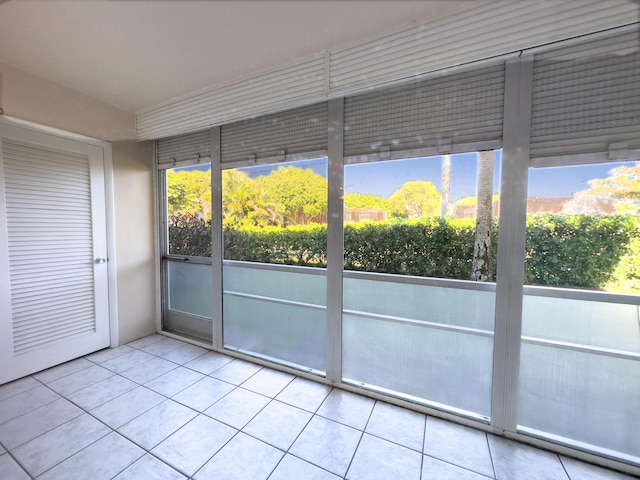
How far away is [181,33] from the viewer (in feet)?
5.72

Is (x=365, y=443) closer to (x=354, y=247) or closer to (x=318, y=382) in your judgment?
(x=318, y=382)

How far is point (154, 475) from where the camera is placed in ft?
4.72

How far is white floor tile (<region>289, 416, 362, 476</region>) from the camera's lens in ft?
5.03

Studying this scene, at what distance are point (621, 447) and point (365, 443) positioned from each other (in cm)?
159

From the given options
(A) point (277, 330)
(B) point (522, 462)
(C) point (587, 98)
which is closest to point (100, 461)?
(A) point (277, 330)

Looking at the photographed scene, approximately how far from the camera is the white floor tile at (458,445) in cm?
153

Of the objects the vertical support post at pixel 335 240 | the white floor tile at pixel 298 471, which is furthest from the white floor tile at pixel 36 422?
the vertical support post at pixel 335 240

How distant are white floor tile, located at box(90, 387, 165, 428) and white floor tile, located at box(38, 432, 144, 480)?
0.18m

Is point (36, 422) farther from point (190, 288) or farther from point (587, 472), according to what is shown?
point (587, 472)

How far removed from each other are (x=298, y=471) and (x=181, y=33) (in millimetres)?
2977

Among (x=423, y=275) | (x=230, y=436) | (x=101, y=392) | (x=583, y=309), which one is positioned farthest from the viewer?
(x=101, y=392)

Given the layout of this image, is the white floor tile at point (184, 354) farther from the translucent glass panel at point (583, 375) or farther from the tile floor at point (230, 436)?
the translucent glass panel at point (583, 375)

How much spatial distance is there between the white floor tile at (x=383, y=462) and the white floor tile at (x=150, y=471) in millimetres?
1037

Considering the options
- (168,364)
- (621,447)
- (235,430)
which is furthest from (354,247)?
(168,364)
